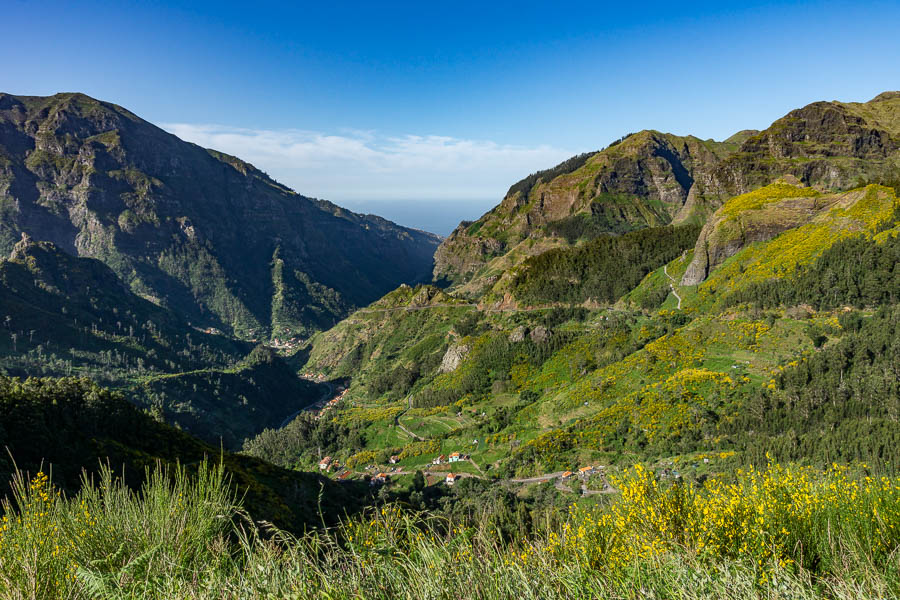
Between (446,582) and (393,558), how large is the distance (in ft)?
2.95

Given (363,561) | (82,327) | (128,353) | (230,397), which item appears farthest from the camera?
(82,327)

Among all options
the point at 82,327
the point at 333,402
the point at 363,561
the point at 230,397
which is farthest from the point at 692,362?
the point at 82,327

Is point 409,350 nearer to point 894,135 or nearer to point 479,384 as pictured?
point 479,384

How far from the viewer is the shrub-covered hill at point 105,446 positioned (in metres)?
30.5

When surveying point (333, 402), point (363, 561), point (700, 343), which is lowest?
point (333, 402)

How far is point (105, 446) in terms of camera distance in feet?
117

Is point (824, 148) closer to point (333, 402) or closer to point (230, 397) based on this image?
point (333, 402)

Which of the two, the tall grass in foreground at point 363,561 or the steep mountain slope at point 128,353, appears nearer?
the tall grass in foreground at point 363,561

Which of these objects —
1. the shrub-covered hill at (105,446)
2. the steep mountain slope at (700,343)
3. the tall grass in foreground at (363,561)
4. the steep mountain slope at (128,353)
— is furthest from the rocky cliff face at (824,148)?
the steep mountain slope at (128,353)

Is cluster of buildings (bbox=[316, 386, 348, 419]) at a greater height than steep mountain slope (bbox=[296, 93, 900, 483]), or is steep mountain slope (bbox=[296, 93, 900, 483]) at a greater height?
steep mountain slope (bbox=[296, 93, 900, 483])

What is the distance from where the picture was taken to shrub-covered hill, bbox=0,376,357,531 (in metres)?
30.5

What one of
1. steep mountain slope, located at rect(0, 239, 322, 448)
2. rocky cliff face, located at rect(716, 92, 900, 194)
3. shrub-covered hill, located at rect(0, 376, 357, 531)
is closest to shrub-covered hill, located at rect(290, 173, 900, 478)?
shrub-covered hill, located at rect(0, 376, 357, 531)

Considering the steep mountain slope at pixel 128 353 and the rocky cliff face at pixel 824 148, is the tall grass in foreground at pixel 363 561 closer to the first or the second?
the steep mountain slope at pixel 128 353

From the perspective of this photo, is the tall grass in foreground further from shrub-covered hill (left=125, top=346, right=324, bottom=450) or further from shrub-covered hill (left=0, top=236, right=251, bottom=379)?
shrub-covered hill (left=0, top=236, right=251, bottom=379)
